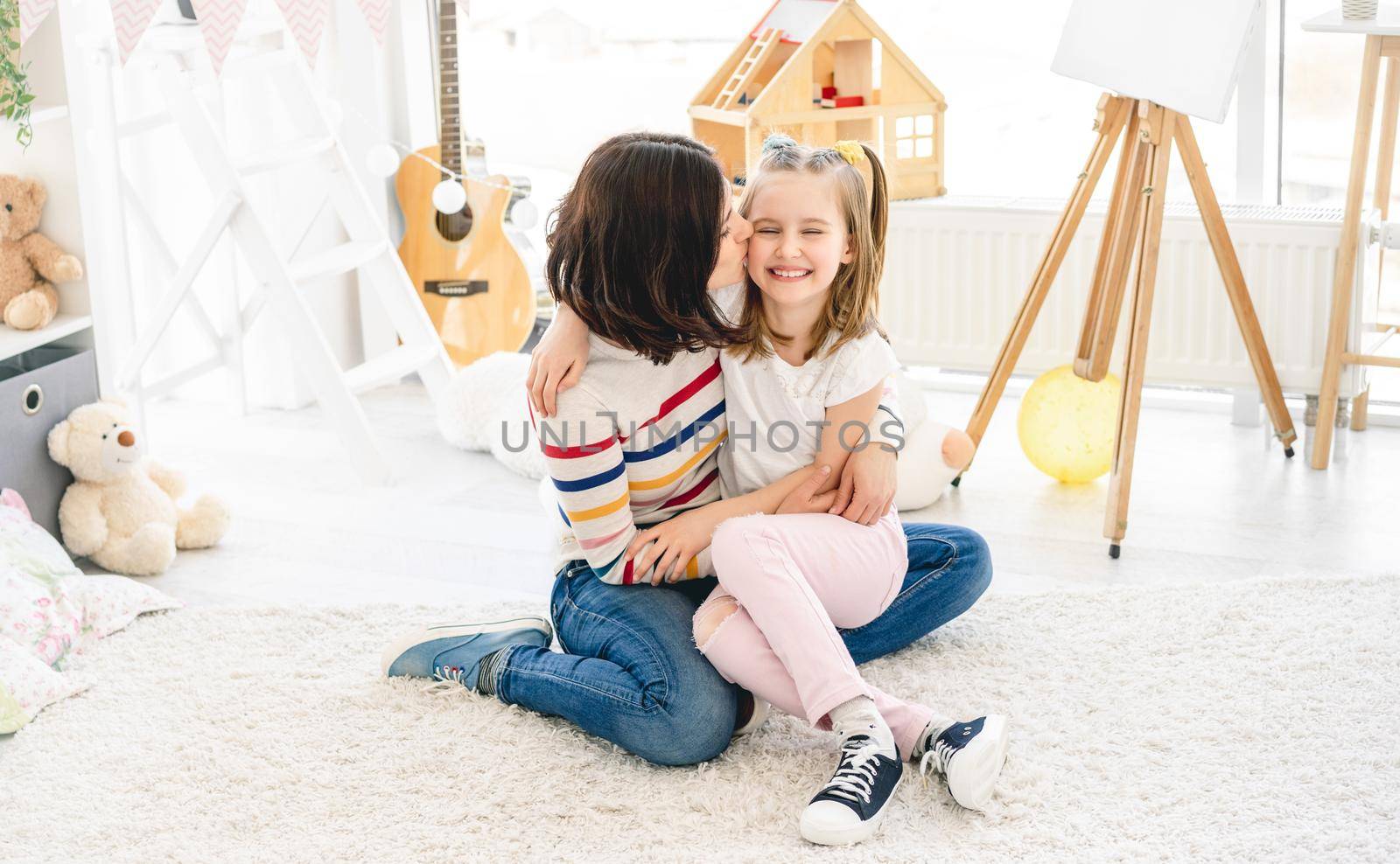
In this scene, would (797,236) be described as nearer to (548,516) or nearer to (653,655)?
(653,655)

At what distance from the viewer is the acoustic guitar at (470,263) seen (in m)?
3.15

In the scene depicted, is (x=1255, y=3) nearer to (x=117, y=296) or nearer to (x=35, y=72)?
(x=35, y=72)

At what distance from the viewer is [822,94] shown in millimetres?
2791

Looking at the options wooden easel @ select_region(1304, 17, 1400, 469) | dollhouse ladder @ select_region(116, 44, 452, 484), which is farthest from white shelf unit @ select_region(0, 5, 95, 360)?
wooden easel @ select_region(1304, 17, 1400, 469)

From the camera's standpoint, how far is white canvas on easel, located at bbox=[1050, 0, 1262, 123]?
2137 millimetres

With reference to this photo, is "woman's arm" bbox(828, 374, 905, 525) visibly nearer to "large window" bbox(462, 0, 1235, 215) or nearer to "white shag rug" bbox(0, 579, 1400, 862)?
"white shag rug" bbox(0, 579, 1400, 862)

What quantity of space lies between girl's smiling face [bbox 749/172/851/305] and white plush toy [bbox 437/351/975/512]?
669mm

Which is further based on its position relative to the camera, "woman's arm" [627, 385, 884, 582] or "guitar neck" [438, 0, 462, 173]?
"guitar neck" [438, 0, 462, 173]

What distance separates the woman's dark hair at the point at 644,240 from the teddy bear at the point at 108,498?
100 centimetres

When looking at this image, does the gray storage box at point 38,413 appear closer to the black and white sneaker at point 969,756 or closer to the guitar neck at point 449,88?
the guitar neck at point 449,88

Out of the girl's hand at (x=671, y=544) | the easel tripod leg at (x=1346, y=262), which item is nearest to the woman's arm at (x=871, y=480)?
the girl's hand at (x=671, y=544)

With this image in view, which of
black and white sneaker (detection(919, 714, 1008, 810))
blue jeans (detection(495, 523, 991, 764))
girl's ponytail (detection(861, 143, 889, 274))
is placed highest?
girl's ponytail (detection(861, 143, 889, 274))

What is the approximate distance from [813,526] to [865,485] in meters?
0.08

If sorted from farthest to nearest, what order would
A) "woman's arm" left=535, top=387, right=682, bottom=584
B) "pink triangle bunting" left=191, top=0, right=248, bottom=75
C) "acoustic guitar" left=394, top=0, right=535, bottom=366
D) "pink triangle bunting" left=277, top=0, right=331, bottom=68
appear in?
"acoustic guitar" left=394, top=0, right=535, bottom=366 < "pink triangle bunting" left=277, top=0, right=331, bottom=68 < "pink triangle bunting" left=191, top=0, right=248, bottom=75 < "woman's arm" left=535, top=387, right=682, bottom=584
